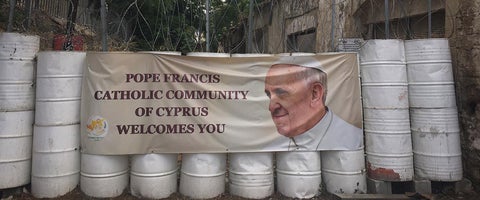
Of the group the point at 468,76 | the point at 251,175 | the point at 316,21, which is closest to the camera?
the point at 251,175

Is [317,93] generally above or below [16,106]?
above

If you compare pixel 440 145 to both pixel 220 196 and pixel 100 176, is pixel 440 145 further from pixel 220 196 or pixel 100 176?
pixel 100 176

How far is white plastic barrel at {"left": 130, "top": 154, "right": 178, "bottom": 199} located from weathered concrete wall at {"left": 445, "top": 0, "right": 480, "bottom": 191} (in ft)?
12.5

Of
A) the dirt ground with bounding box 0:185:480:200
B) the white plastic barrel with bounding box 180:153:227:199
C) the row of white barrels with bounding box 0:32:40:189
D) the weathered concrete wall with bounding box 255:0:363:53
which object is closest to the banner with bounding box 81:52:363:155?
the white plastic barrel with bounding box 180:153:227:199

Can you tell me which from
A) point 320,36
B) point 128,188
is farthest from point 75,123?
point 320,36

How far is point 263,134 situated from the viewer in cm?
368

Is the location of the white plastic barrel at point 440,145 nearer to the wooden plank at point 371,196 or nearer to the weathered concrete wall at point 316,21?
the wooden plank at point 371,196

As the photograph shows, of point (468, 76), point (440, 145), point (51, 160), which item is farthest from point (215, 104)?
point (468, 76)

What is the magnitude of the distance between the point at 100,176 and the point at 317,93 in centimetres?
273

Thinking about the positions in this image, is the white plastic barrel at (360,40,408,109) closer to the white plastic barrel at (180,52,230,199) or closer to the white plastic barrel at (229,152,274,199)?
the white plastic barrel at (229,152,274,199)

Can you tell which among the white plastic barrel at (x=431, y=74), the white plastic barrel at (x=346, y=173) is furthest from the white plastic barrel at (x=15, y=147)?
the white plastic barrel at (x=431, y=74)

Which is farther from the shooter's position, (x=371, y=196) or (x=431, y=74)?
(x=431, y=74)

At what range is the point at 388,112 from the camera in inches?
146

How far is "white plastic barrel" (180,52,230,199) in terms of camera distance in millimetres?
3578
